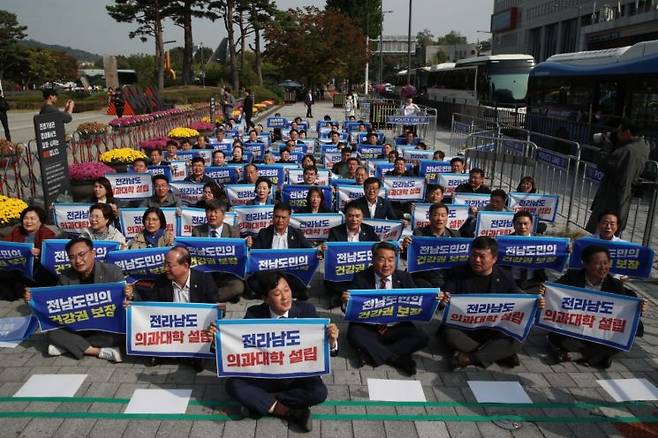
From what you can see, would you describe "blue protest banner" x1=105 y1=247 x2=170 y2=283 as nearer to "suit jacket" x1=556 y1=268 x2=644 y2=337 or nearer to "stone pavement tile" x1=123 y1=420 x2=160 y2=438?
"stone pavement tile" x1=123 y1=420 x2=160 y2=438

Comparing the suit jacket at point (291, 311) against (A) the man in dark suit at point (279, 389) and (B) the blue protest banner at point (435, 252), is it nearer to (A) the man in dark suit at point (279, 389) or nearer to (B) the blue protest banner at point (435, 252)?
(A) the man in dark suit at point (279, 389)

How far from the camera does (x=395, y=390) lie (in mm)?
5145

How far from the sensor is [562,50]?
58.5m

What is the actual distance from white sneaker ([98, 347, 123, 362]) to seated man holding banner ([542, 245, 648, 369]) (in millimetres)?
4596

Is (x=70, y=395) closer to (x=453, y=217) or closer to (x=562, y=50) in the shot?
(x=453, y=217)

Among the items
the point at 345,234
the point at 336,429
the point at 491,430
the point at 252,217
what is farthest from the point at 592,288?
the point at 252,217

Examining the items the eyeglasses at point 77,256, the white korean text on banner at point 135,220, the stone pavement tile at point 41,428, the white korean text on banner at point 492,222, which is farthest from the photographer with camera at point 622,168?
the stone pavement tile at point 41,428

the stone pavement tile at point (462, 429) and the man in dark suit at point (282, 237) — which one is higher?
the man in dark suit at point (282, 237)

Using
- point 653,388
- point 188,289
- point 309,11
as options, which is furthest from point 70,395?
point 309,11

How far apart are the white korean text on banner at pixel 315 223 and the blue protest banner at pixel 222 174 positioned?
400 cm

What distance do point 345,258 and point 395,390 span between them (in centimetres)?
205

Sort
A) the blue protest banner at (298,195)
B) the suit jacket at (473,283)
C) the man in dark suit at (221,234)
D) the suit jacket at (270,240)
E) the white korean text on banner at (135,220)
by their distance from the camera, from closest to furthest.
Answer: the suit jacket at (473,283)
the man in dark suit at (221,234)
the suit jacket at (270,240)
the white korean text on banner at (135,220)
the blue protest banner at (298,195)

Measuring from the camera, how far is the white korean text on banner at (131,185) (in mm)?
10047

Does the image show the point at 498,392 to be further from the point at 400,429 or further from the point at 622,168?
the point at 622,168
